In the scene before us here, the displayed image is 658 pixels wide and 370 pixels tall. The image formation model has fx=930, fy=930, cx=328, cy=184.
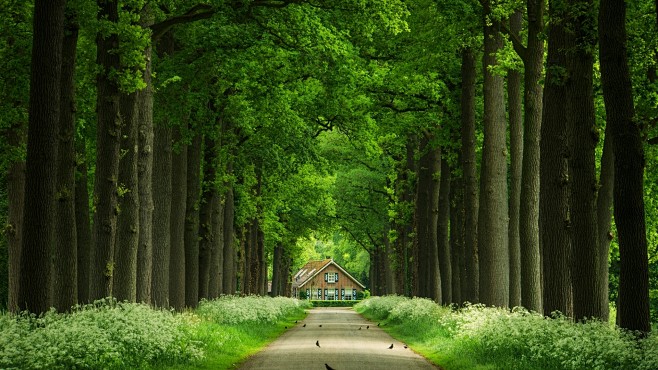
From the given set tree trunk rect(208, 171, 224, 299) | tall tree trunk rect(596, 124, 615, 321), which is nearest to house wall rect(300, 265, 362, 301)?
tree trunk rect(208, 171, 224, 299)

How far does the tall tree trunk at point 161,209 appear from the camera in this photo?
86.9 feet

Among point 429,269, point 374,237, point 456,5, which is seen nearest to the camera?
point 456,5

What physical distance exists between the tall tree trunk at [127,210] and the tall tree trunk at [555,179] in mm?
9180

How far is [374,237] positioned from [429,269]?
4273 centimetres

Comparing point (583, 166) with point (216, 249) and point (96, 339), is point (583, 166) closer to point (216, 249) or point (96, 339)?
point (96, 339)

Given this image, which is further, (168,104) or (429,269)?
(429,269)

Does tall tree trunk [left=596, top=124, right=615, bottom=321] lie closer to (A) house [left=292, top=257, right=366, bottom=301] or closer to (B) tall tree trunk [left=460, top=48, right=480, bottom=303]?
(B) tall tree trunk [left=460, top=48, right=480, bottom=303]

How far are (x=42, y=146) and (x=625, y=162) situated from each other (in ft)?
32.0

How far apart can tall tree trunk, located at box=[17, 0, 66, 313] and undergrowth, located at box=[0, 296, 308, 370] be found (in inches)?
41.3

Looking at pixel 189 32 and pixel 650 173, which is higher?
pixel 189 32

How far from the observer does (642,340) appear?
14.2 meters

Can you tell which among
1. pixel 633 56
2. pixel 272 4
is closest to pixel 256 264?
pixel 272 4

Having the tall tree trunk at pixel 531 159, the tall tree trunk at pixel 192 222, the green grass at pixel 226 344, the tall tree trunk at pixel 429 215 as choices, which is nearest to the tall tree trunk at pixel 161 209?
the green grass at pixel 226 344

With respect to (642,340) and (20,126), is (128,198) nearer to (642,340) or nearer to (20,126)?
(20,126)
